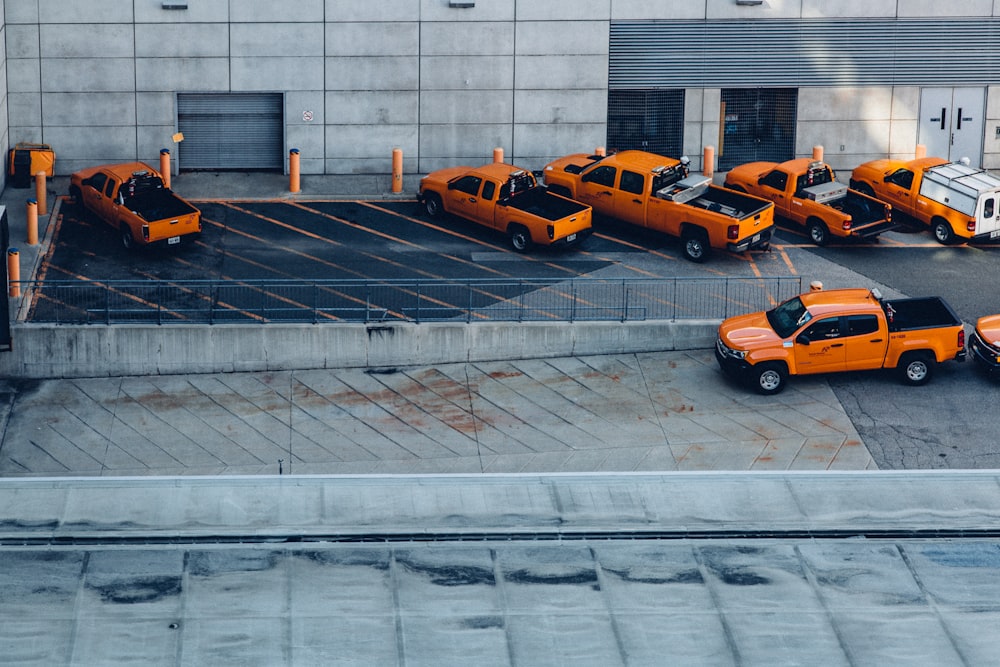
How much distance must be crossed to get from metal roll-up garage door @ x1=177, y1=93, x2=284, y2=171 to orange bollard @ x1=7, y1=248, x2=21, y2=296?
8.74 meters

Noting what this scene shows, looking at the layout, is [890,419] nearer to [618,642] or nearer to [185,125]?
[618,642]

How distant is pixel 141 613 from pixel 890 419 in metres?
17.5

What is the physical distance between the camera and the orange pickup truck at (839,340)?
32125mm

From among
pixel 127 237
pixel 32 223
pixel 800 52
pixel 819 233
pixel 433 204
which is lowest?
→ pixel 127 237

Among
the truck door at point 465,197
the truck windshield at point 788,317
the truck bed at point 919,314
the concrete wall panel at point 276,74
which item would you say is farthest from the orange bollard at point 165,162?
the truck bed at point 919,314

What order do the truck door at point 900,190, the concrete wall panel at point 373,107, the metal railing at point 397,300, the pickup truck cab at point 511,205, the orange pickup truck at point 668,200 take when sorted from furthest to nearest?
1. the concrete wall panel at point 373,107
2. the truck door at point 900,190
3. the pickup truck cab at point 511,205
4. the orange pickup truck at point 668,200
5. the metal railing at point 397,300

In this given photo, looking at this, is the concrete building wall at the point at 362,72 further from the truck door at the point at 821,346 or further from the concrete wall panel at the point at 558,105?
the truck door at the point at 821,346

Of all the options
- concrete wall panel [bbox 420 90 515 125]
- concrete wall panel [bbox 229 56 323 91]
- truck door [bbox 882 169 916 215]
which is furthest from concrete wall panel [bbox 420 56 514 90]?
truck door [bbox 882 169 916 215]

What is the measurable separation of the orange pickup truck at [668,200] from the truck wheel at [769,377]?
506 centimetres

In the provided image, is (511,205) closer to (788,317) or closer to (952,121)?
(788,317)

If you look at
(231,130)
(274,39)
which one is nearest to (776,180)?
(274,39)

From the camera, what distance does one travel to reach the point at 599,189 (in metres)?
39.5

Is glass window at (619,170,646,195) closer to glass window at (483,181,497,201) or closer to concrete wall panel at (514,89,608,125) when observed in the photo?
glass window at (483,181,497,201)

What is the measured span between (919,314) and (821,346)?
2.20 meters
